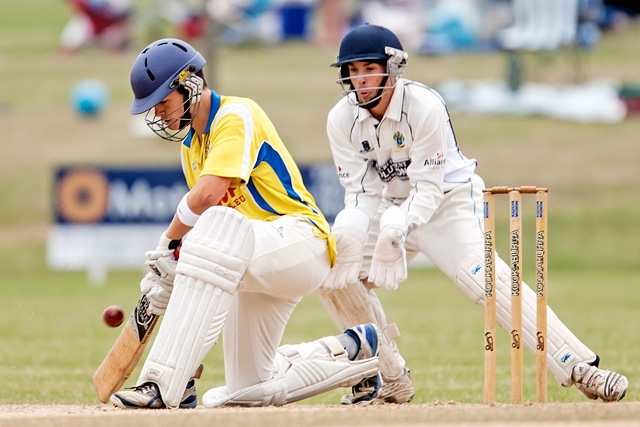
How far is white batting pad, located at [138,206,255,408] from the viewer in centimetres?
452

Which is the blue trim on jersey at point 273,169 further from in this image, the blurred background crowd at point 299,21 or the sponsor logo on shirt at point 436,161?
the blurred background crowd at point 299,21

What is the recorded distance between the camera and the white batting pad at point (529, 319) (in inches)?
193

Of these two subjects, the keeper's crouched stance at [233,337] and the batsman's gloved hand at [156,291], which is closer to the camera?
the keeper's crouched stance at [233,337]

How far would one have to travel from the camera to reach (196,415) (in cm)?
418

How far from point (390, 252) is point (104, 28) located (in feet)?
83.0

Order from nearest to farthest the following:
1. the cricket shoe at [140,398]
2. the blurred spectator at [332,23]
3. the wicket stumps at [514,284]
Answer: the cricket shoe at [140,398]
the wicket stumps at [514,284]
the blurred spectator at [332,23]

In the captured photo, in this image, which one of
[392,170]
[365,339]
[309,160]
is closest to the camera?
[365,339]

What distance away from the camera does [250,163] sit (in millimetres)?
4676

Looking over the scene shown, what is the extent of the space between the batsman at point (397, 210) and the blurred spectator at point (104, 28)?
23.8 metres

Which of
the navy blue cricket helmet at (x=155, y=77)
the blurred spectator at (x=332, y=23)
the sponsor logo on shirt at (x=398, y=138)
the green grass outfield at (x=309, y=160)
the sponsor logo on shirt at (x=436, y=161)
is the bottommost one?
the green grass outfield at (x=309, y=160)

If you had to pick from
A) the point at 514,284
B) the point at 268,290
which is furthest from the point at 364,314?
the point at 514,284

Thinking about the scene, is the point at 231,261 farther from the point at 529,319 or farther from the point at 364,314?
the point at 529,319

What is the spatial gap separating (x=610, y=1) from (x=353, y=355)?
75.7 feet

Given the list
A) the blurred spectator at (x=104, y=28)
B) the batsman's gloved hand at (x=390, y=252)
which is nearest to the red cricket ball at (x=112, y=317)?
the batsman's gloved hand at (x=390, y=252)
